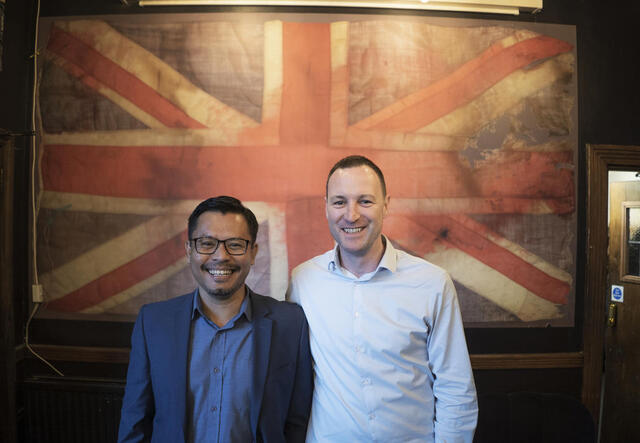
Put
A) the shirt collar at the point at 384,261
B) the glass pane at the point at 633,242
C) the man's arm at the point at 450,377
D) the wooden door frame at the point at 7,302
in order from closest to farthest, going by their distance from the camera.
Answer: the man's arm at the point at 450,377 < the shirt collar at the point at 384,261 < the wooden door frame at the point at 7,302 < the glass pane at the point at 633,242

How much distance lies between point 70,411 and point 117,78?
85.3 inches

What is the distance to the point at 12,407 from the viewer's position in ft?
7.07

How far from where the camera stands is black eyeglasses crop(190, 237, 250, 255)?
4.28ft

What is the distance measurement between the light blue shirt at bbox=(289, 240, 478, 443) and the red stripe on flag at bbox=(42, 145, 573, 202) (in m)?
0.95

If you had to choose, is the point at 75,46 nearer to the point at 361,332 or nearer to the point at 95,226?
the point at 95,226

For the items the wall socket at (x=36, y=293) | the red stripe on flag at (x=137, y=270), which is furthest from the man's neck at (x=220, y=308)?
the wall socket at (x=36, y=293)

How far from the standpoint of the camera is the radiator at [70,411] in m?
2.15

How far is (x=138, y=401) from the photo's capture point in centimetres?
129

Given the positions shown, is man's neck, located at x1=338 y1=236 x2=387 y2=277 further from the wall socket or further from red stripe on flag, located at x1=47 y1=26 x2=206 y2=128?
the wall socket

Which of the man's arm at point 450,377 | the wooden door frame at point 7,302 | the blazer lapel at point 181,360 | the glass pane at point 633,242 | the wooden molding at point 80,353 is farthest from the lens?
the glass pane at point 633,242

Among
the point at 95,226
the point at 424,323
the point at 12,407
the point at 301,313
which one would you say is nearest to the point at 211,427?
the point at 301,313

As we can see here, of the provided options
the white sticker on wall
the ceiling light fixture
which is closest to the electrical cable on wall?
the ceiling light fixture

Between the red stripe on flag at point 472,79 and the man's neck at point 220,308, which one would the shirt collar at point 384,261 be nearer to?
the man's neck at point 220,308

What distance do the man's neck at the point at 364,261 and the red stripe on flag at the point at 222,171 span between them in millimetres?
871
